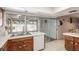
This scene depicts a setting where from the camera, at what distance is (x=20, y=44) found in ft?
8.54

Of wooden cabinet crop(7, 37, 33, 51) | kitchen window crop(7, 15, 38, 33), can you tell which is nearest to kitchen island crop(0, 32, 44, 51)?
wooden cabinet crop(7, 37, 33, 51)

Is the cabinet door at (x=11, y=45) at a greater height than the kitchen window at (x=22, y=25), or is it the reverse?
the kitchen window at (x=22, y=25)

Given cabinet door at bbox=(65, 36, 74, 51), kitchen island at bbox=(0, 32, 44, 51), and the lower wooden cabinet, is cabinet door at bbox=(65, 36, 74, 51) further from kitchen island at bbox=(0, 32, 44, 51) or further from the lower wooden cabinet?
kitchen island at bbox=(0, 32, 44, 51)

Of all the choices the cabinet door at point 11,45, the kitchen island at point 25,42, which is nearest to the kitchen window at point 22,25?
the kitchen island at point 25,42

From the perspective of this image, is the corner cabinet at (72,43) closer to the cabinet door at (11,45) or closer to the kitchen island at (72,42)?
the kitchen island at (72,42)

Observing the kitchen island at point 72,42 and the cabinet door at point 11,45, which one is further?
the kitchen island at point 72,42

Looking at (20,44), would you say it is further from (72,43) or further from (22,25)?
(72,43)

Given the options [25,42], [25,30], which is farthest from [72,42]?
[25,30]

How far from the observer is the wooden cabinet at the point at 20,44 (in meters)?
2.37

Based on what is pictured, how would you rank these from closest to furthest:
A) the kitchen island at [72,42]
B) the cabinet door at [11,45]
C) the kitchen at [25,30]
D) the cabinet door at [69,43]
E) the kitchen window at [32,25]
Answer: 1. the cabinet door at [11,45]
2. the kitchen at [25,30]
3. the kitchen island at [72,42]
4. the cabinet door at [69,43]
5. the kitchen window at [32,25]

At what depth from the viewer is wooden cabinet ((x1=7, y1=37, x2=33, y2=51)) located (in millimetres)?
2369
